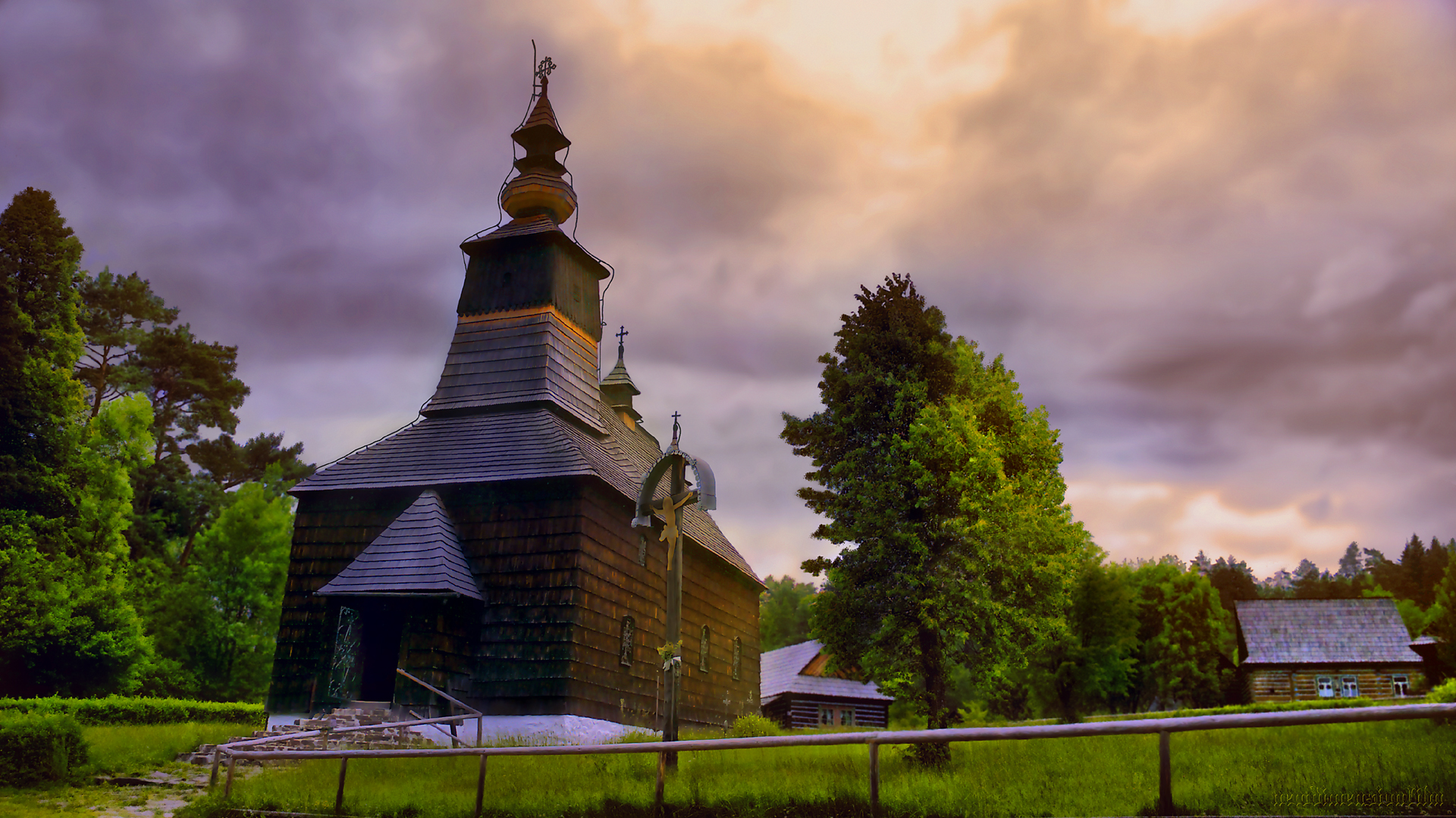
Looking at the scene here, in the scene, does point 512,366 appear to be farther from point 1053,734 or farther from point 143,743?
point 1053,734

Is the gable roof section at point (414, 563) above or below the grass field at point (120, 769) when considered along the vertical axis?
above

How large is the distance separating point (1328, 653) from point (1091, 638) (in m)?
19.0

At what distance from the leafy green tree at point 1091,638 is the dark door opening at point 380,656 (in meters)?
20.3

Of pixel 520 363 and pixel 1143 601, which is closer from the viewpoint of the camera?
pixel 520 363

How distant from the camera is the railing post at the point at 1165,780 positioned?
625 cm

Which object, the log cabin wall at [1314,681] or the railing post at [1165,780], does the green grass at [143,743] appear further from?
the log cabin wall at [1314,681]

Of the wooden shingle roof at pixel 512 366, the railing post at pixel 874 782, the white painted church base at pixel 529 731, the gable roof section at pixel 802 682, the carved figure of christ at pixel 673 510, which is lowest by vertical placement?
the white painted church base at pixel 529 731

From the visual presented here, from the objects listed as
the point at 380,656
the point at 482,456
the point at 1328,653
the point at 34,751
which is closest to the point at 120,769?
the point at 34,751

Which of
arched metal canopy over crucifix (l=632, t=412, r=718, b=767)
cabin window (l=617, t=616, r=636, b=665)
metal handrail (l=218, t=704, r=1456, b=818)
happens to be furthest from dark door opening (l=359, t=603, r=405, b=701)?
metal handrail (l=218, t=704, r=1456, b=818)

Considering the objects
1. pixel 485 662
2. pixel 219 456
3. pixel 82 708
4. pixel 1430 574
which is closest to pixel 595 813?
pixel 485 662

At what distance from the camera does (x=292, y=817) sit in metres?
10.2

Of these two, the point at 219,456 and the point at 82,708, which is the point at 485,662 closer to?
the point at 82,708

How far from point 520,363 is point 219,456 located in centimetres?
2875

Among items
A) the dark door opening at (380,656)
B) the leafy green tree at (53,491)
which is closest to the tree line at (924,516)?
the dark door opening at (380,656)
